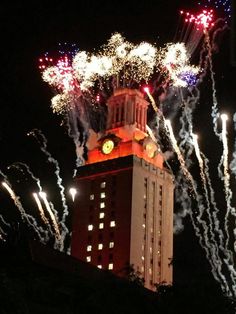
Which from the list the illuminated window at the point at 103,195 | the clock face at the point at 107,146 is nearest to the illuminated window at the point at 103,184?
the illuminated window at the point at 103,195

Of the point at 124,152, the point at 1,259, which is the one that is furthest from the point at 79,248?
the point at 1,259

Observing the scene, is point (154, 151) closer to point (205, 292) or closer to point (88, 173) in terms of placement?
point (88, 173)

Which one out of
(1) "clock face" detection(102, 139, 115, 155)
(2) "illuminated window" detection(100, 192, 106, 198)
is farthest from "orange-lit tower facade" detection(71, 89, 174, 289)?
(2) "illuminated window" detection(100, 192, 106, 198)

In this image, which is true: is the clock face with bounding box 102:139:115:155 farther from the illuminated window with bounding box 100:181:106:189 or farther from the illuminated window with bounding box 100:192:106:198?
the illuminated window with bounding box 100:192:106:198

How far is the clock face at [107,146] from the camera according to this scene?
106m

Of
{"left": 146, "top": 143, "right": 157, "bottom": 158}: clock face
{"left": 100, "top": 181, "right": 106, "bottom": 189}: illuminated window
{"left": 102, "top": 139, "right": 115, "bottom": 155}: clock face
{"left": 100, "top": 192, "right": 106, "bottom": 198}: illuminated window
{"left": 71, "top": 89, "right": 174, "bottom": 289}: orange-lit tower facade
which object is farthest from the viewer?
{"left": 146, "top": 143, "right": 157, "bottom": 158}: clock face

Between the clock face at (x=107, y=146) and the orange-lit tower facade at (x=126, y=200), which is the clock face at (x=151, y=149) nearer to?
the orange-lit tower facade at (x=126, y=200)

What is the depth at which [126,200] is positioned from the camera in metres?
100

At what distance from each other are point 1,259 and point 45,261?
5999 millimetres

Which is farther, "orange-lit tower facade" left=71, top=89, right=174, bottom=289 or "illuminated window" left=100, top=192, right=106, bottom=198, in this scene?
"illuminated window" left=100, top=192, right=106, bottom=198

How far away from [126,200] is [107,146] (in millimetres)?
11405

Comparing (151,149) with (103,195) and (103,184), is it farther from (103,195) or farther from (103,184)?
(103,195)

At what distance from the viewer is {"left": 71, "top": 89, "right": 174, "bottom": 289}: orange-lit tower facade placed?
97.6m

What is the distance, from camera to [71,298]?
3381cm
